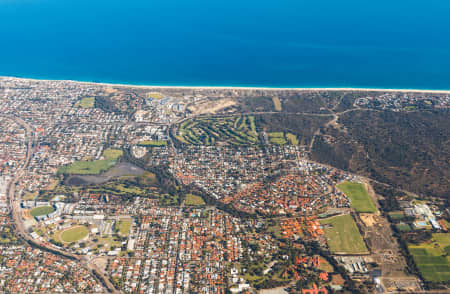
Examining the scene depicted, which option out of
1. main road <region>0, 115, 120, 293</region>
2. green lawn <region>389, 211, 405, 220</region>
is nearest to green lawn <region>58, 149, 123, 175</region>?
main road <region>0, 115, 120, 293</region>

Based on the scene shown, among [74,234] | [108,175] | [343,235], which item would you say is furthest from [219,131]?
[74,234]

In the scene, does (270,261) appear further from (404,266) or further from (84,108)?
(84,108)

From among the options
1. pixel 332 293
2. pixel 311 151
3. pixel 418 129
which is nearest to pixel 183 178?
pixel 311 151

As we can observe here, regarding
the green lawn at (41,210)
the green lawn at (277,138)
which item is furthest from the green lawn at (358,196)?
the green lawn at (41,210)

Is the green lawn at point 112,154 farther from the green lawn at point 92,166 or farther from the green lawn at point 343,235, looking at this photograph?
the green lawn at point 343,235

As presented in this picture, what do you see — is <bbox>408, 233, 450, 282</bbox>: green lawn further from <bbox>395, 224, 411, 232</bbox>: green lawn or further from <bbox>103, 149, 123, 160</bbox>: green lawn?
<bbox>103, 149, 123, 160</bbox>: green lawn
